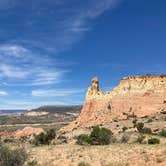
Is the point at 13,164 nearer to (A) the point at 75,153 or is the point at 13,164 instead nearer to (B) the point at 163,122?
(A) the point at 75,153

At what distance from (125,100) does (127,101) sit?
0.77m

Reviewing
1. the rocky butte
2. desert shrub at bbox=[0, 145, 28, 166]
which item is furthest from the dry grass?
the rocky butte

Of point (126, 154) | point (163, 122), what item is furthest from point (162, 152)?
point (163, 122)

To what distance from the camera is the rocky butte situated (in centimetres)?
8226

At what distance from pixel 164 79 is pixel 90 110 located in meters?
20.7

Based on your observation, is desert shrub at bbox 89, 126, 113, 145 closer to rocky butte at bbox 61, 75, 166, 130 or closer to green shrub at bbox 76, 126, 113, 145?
green shrub at bbox 76, 126, 113, 145

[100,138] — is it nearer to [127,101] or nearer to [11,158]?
[11,158]

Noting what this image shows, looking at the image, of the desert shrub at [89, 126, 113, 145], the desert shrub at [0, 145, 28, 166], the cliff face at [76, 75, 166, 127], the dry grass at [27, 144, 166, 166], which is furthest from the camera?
the cliff face at [76, 75, 166, 127]

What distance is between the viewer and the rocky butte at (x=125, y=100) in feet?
270

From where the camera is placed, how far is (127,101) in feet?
283

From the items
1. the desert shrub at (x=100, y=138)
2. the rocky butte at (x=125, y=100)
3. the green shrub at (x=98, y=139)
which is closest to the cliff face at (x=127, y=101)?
the rocky butte at (x=125, y=100)

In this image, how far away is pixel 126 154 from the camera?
3172 centimetres

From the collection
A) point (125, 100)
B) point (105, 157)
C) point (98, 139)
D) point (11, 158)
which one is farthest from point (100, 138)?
point (125, 100)

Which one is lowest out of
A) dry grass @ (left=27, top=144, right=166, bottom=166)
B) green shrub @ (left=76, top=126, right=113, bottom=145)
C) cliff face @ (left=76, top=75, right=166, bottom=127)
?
dry grass @ (left=27, top=144, right=166, bottom=166)
